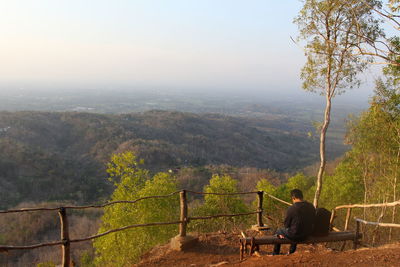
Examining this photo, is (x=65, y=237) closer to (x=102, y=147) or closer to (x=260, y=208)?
(x=260, y=208)

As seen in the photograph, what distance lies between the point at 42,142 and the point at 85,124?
11534 mm

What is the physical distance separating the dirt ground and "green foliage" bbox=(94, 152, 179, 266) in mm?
2631

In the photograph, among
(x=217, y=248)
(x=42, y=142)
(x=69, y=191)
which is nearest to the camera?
(x=217, y=248)

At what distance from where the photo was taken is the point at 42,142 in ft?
168

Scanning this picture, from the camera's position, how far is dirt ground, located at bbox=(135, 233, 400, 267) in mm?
4391

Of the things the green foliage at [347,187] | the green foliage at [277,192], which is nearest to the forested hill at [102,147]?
the green foliage at [277,192]

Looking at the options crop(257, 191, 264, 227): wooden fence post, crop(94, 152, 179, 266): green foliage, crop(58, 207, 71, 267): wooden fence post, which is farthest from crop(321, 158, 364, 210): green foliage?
crop(58, 207, 71, 267): wooden fence post

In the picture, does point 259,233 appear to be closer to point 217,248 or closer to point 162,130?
point 217,248

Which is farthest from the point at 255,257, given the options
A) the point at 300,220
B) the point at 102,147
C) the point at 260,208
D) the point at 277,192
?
the point at 102,147

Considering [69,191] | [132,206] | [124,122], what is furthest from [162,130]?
[132,206]

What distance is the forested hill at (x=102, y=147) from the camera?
35812 millimetres

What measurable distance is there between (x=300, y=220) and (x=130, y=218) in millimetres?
6605

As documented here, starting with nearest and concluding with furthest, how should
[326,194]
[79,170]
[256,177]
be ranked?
[326,194]
[256,177]
[79,170]

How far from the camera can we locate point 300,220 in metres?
4.81
